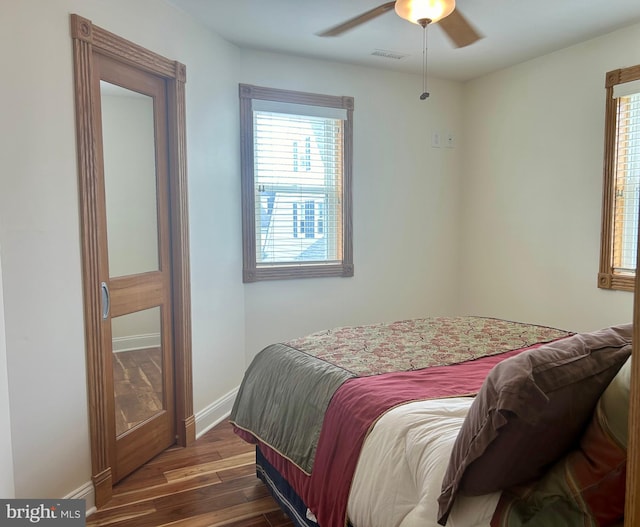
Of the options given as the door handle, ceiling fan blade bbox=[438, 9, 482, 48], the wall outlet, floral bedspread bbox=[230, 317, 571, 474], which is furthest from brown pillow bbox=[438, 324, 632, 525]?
the wall outlet

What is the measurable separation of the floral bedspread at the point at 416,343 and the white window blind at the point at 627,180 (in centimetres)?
106

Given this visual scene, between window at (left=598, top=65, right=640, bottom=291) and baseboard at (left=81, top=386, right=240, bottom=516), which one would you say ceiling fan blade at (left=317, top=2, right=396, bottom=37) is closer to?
window at (left=598, top=65, right=640, bottom=291)

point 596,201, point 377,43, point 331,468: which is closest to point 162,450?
point 331,468

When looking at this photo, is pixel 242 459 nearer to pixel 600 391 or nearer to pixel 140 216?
pixel 140 216

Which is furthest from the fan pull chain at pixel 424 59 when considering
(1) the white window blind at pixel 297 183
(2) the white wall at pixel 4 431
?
(2) the white wall at pixel 4 431

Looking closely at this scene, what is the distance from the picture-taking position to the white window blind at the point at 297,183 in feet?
12.0

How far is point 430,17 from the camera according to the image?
2279 mm

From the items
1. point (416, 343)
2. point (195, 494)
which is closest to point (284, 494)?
point (195, 494)

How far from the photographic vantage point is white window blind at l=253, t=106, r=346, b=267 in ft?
12.0

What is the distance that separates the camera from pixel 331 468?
5.54ft

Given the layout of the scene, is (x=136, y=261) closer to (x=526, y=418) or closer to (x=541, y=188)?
(x=526, y=418)

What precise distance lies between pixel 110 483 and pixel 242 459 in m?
0.71

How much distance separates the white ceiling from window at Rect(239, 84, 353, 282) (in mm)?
382

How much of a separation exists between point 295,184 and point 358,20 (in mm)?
1312
